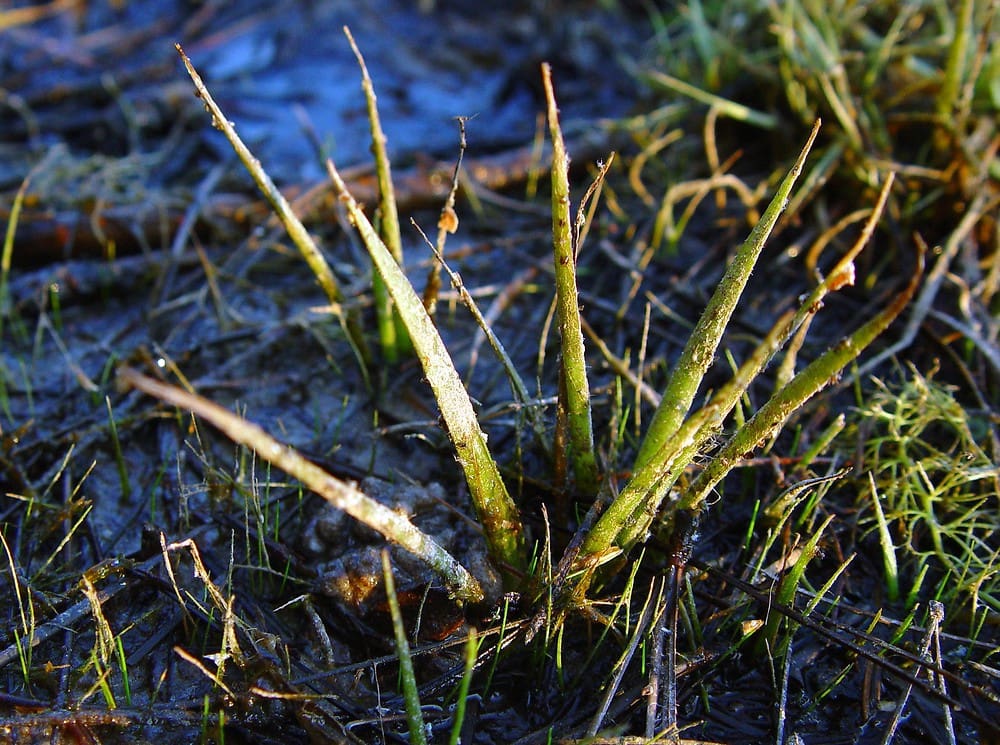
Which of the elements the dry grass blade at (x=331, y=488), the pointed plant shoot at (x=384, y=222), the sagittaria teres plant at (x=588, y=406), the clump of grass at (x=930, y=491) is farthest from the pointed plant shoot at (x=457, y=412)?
the clump of grass at (x=930, y=491)

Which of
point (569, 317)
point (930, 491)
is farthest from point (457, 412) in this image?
point (930, 491)

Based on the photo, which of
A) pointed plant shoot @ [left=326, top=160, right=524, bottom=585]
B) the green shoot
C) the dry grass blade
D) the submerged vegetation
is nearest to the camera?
the dry grass blade

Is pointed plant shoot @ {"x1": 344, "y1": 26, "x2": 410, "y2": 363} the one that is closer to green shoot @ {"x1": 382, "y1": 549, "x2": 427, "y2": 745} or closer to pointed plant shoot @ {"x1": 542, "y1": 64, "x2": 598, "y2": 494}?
pointed plant shoot @ {"x1": 542, "y1": 64, "x2": 598, "y2": 494}

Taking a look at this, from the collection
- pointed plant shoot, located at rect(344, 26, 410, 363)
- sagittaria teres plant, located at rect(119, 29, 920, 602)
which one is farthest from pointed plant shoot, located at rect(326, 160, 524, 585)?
pointed plant shoot, located at rect(344, 26, 410, 363)

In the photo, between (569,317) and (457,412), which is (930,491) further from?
(457,412)

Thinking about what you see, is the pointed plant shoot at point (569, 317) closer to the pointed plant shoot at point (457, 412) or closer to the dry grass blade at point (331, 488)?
the pointed plant shoot at point (457, 412)

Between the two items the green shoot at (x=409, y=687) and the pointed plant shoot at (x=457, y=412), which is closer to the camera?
the green shoot at (x=409, y=687)

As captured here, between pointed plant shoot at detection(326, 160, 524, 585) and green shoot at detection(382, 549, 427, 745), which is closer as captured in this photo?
green shoot at detection(382, 549, 427, 745)

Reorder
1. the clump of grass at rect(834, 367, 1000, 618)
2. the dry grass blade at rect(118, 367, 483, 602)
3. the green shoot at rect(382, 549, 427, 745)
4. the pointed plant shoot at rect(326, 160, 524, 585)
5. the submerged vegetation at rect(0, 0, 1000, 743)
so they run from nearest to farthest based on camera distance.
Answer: the dry grass blade at rect(118, 367, 483, 602)
the green shoot at rect(382, 549, 427, 745)
the pointed plant shoot at rect(326, 160, 524, 585)
the submerged vegetation at rect(0, 0, 1000, 743)
the clump of grass at rect(834, 367, 1000, 618)

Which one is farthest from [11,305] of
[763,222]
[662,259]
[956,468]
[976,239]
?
[976,239]
